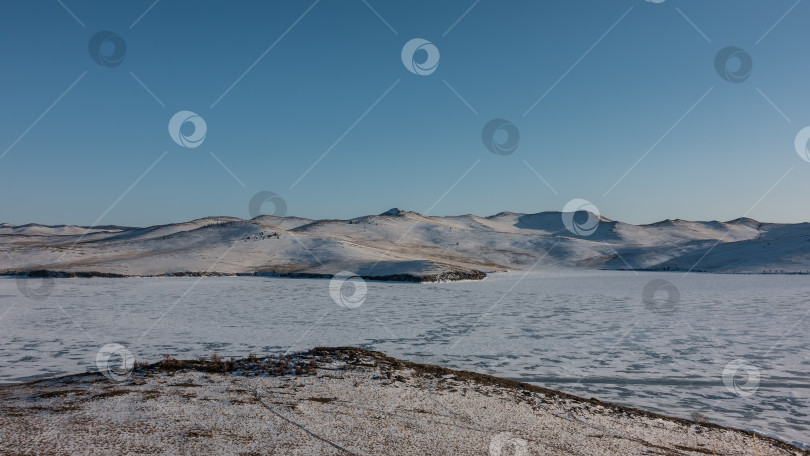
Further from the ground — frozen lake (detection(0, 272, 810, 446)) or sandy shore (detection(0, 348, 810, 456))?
frozen lake (detection(0, 272, 810, 446))

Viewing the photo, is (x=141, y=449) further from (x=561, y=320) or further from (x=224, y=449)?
(x=561, y=320)

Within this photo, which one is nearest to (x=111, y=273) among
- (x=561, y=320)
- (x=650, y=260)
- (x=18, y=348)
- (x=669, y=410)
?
(x=18, y=348)

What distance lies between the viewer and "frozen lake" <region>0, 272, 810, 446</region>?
1155cm

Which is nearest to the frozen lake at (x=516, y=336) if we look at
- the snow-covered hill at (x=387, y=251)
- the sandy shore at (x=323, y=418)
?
the sandy shore at (x=323, y=418)

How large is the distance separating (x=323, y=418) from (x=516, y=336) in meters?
11.0

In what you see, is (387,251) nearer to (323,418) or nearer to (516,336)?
(516,336)

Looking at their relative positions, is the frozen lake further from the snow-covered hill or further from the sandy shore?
the snow-covered hill

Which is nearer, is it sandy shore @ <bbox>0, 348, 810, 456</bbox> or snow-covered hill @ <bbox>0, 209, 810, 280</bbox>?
sandy shore @ <bbox>0, 348, 810, 456</bbox>

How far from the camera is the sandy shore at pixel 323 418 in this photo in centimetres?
718

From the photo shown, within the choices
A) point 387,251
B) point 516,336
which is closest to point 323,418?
point 516,336

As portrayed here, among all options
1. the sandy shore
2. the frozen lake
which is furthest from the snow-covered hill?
the sandy shore

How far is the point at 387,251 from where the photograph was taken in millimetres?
68875

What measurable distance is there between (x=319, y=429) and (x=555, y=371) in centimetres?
728

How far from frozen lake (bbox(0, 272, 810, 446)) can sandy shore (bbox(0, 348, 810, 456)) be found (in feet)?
5.73
